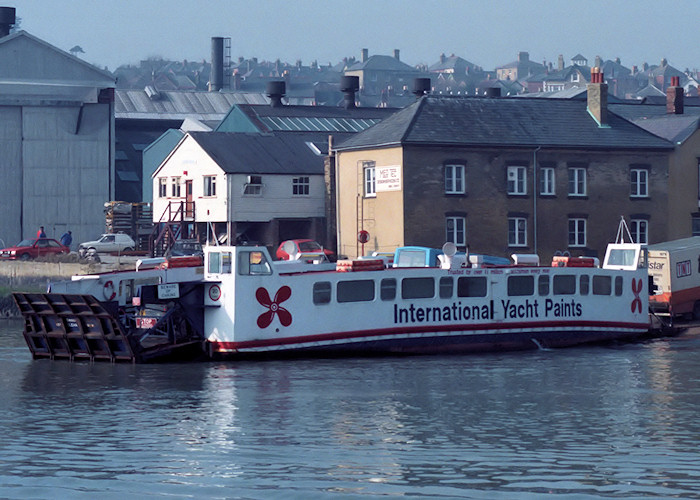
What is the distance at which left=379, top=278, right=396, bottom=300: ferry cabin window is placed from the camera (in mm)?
40750

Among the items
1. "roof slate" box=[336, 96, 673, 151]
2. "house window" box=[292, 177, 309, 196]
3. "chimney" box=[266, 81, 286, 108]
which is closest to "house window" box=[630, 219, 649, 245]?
"roof slate" box=[336, 96, 673, 151]

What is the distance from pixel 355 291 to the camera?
4041cm

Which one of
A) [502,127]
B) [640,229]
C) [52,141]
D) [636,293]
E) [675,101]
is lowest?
[636,293]

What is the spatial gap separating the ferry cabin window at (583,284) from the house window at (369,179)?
71.9ft

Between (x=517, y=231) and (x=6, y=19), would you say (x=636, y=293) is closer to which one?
(x=517, y=231)

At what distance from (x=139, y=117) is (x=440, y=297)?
66.6 meters

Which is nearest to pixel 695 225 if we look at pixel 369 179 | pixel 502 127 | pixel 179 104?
pixel 502 127

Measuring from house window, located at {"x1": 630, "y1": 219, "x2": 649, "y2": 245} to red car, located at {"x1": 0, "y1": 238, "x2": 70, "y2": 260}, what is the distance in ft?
97.4

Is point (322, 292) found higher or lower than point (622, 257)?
lower

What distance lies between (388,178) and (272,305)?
25.7 metres

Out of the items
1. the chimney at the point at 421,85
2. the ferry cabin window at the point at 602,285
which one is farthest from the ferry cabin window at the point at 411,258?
the chimney at the point at 421,85

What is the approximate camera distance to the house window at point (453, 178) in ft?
209

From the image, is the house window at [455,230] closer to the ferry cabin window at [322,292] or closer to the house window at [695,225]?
the house window at [695,225]

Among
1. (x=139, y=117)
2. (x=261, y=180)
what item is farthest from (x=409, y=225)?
(x=139, y=117)
